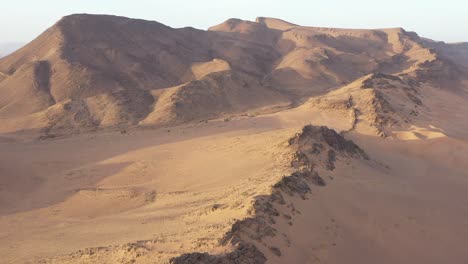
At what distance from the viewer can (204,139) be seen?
18.2 metres

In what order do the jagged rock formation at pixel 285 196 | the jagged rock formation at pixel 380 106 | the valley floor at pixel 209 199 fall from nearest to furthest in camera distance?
the jagged rock formation at pixel 285 196 < the valley floor at pixel 209 199 < the jagged rock formation at pixel 380 106

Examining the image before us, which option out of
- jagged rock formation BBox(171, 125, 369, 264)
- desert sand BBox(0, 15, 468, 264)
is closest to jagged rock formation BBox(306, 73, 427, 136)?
desert sand BBox(0, 15, 468, 264)

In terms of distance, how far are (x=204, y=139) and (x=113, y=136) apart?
4718 mm

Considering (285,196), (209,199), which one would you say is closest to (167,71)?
(209,199)

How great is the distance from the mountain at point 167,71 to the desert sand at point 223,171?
185 millimetres

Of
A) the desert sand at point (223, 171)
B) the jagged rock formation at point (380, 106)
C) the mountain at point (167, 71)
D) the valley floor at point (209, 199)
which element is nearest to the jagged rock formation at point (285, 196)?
the desert sand at point (223, 171)

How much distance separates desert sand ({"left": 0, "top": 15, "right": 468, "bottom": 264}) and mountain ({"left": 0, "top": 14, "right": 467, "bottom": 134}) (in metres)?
0.19

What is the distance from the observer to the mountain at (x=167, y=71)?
27.6 metres

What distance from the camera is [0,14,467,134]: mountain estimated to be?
2759 cm

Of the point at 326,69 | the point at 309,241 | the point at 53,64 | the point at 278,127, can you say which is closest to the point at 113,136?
the point at 278,127

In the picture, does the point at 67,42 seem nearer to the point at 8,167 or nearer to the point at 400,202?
the point at 8,167

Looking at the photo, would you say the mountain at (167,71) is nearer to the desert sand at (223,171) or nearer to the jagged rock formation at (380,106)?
the desert sand at (223,171)

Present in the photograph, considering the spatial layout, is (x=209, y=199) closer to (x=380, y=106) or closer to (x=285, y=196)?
(x=285, y=196)

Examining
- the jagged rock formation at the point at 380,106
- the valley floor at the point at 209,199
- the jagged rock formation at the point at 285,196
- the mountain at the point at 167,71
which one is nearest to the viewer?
the jagged rock formation at the point at 285,196
